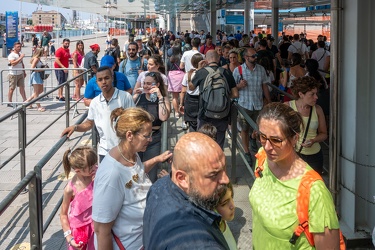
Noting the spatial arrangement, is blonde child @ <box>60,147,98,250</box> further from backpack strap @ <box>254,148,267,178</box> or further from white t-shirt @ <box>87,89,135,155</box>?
backpack strap @ <box>254,148,267,178</box>

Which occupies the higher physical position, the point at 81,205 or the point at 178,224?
the point at 178,224

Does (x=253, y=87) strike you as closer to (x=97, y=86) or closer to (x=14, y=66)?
(x=97, y=86)

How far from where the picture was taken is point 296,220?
2.35 metres

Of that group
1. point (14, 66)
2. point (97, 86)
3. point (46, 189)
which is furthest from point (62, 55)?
point (97, 86)

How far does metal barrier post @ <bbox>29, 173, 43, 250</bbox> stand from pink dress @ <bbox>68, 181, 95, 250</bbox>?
0.26 m

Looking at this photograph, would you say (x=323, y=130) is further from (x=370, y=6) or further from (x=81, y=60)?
(x=81, y=60)

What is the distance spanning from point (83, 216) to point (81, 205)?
0.09m

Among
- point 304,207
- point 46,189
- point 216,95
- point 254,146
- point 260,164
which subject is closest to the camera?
point 304,207

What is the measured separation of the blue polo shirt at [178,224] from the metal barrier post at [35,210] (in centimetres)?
134

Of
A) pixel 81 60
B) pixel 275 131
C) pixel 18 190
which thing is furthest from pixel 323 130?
pixel 81 60

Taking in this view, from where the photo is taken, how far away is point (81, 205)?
3283 millimetres

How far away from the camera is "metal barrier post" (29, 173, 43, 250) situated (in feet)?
9.68

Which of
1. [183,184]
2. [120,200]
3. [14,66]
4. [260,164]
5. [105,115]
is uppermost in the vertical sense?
[14,66]

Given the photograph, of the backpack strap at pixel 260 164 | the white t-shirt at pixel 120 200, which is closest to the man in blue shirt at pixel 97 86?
the white t-shirt at pixel 120 200
